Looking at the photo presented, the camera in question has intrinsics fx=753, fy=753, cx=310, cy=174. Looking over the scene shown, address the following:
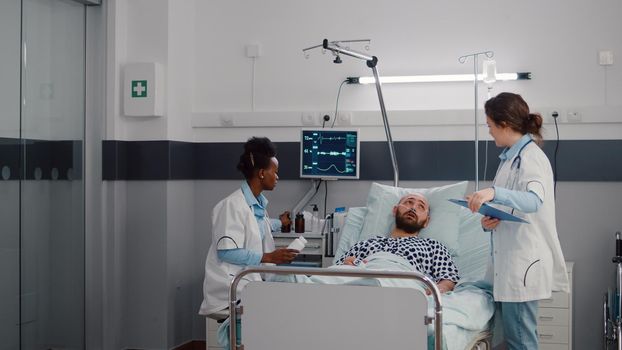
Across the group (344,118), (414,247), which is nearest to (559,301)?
(414,247)

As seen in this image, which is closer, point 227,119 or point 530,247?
point 530,247

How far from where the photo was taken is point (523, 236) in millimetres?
3375

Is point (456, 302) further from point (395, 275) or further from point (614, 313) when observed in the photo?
point (614, 313)

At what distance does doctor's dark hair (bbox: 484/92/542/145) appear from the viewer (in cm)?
349

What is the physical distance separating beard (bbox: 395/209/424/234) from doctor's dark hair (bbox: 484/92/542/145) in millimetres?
1043

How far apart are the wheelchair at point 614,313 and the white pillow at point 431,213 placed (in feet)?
3.35

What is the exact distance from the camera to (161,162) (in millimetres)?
5254

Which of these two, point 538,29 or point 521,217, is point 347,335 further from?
point 538,29

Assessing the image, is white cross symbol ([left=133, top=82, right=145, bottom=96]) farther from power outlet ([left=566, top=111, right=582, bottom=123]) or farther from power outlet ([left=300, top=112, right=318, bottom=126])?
power outlet ([left=566, top=111, right=582, bottom=123])

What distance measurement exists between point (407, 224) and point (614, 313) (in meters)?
1.45

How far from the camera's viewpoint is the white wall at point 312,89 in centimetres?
505

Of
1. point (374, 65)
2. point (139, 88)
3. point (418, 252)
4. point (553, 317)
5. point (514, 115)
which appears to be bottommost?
point (553, 317)

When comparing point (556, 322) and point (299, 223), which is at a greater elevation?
point (299, 223)

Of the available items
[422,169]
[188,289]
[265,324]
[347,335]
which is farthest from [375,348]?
[188,289]
